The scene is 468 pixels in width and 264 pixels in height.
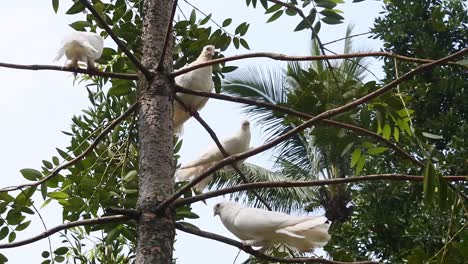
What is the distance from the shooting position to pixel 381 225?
7539 millimetres

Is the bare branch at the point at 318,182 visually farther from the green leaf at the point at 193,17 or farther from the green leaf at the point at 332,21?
the green leaf at the point at 193,17

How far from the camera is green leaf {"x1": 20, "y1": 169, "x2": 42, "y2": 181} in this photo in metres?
3.14

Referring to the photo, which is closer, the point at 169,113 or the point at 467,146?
the point at 169,113

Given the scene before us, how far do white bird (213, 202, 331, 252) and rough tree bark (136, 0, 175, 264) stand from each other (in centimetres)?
52

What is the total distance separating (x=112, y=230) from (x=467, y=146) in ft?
15.4

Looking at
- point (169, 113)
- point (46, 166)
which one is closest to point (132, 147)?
point (46, 166)

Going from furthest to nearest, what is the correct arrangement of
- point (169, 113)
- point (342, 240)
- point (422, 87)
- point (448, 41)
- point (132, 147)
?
point (448, 41) < point (422, 87) < point (342, 240) < point (132, 147) < point (169, 113)

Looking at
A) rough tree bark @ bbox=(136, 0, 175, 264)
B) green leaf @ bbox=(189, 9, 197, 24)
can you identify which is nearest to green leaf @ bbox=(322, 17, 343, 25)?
rough tree bark @ bbox=(136, 0, 175, 264)

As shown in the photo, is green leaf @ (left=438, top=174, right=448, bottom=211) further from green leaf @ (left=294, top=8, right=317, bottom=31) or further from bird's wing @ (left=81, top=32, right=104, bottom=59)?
bird's wing @ (left=81, top=32, right=104, bottom=59)

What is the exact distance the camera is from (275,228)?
3297 millimetres

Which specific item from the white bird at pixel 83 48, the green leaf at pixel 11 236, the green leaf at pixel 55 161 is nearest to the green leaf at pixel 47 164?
the green leaf at pixel 55 161

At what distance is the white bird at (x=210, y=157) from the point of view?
4.39 meters

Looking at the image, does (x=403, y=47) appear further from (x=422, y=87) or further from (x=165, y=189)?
(x=165, y=189)

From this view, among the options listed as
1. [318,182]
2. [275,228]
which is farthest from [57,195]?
[318,182]
